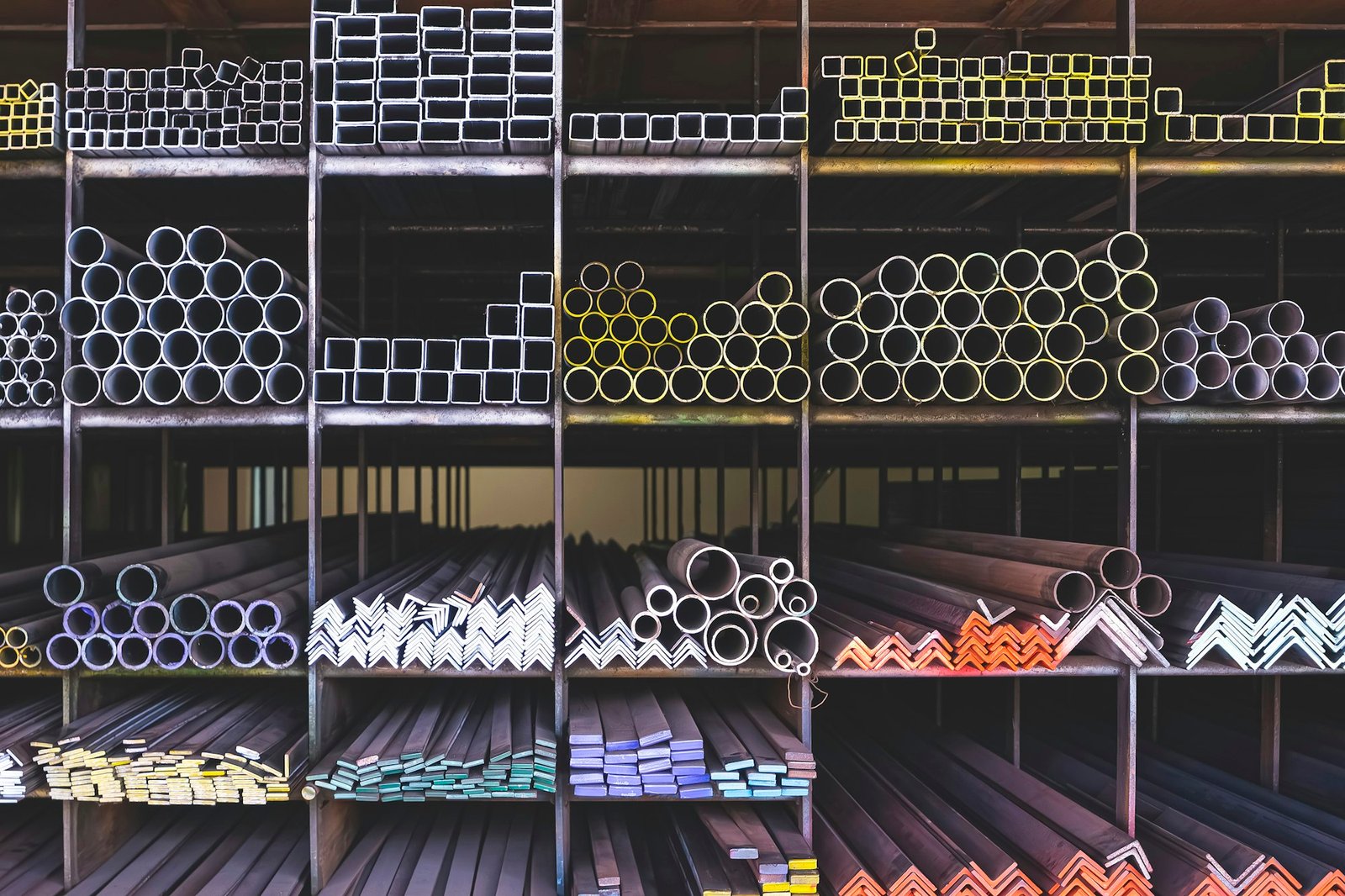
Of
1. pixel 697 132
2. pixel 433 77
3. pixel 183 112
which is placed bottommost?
pixel 697 132

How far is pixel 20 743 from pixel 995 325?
5.27m

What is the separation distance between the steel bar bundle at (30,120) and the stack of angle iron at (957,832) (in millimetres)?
5373

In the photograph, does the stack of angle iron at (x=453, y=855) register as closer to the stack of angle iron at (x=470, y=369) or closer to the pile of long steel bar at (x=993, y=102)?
the stack of angle iron at (x=470, y=369)

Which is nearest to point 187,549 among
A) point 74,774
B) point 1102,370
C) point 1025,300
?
point 74,774

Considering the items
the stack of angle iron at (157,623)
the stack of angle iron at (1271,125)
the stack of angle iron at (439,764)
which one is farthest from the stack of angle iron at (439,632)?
the stack of angle iron at (1271,125)

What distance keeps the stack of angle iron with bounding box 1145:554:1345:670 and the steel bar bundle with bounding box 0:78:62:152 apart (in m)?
6.33

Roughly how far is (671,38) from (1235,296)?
537 cm

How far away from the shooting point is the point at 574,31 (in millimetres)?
5137

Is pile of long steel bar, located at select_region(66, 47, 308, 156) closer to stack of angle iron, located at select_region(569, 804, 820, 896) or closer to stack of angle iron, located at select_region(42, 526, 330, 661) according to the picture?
stack of angle iron, located at select_region(42, 526, 330, 661)

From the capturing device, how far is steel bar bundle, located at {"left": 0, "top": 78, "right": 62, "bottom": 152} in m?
3.59

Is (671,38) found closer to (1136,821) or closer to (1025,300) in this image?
(1025,300)

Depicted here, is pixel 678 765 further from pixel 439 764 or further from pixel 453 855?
pixel 453 855

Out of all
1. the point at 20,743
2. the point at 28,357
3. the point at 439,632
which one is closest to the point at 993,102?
the point at 439,632

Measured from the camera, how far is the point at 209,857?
12.5ft
